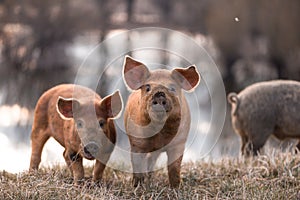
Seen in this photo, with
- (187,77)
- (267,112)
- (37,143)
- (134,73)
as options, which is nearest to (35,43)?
(267,112)

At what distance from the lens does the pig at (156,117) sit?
A: 557cm

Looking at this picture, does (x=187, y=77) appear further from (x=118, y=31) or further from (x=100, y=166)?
(x=118, y=31)

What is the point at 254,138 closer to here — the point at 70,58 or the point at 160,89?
the point at 160,89

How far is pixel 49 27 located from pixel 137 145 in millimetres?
8441

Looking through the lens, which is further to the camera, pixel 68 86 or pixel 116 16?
pixel 116 16

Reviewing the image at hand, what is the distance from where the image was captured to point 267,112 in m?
8.16

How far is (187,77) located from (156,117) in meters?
0.54

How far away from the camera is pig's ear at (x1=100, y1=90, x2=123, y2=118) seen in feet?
19.3

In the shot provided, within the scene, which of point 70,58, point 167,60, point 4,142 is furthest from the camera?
point 70,58

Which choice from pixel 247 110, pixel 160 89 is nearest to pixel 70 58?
pixel 247 110

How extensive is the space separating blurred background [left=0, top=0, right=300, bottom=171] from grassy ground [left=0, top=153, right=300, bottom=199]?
228 inches

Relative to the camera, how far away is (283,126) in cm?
816

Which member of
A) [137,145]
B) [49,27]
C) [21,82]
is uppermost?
[49,27]

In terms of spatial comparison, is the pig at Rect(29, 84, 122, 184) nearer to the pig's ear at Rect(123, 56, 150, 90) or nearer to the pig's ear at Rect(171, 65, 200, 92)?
the pig's ear at Rect(123, 56, 150, 90)
